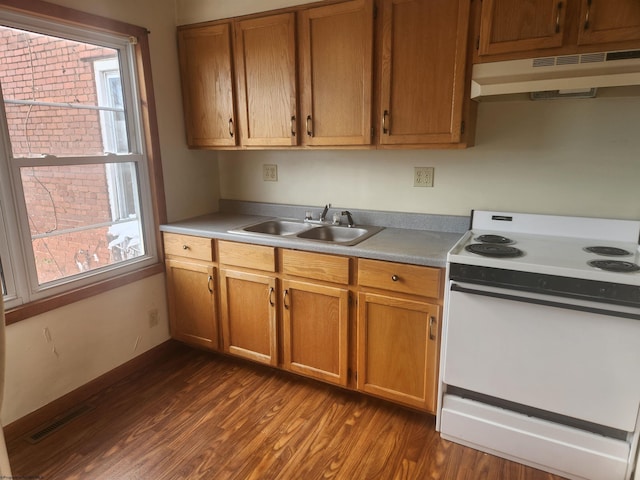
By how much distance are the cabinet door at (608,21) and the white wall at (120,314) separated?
7.35ft

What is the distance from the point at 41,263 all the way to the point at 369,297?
1.68 metres

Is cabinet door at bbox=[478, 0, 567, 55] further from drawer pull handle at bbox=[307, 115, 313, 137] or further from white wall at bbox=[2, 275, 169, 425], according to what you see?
white wall at bbox=[2, 275, 169, 425]

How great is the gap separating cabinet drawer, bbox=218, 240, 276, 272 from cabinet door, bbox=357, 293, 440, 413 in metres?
0.56

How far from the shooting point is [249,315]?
242 centimetres

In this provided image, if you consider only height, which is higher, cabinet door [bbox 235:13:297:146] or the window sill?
cabinet door [bbox 235:13:297:146]

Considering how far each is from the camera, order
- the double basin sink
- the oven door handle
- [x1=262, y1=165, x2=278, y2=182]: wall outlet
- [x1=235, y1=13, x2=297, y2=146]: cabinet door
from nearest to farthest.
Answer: the oven door handle < [x1=235, y1=13, x2=297, y2=146]: cabinet door < the double basin sink < [x1=262, y1=165, x2=278, y2=182]: wall outlet

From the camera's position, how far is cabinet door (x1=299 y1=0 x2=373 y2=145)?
80.3 inches

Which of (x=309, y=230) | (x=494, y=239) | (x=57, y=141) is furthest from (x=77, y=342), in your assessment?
(x=494, y=239)

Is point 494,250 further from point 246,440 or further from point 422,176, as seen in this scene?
point 246,440

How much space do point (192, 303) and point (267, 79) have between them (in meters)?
1.46

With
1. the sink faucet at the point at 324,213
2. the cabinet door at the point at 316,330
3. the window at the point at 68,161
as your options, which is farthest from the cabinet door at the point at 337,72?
the window at the point at 68,161

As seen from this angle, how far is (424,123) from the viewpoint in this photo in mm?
1982

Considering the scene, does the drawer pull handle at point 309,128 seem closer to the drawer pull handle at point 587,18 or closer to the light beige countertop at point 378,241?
the light beige countertop at point 378,241

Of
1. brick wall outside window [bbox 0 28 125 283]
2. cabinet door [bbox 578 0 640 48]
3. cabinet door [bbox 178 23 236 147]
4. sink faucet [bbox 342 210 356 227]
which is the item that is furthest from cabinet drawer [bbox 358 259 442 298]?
brick wall outside window [bbox 0 28 125 283]
